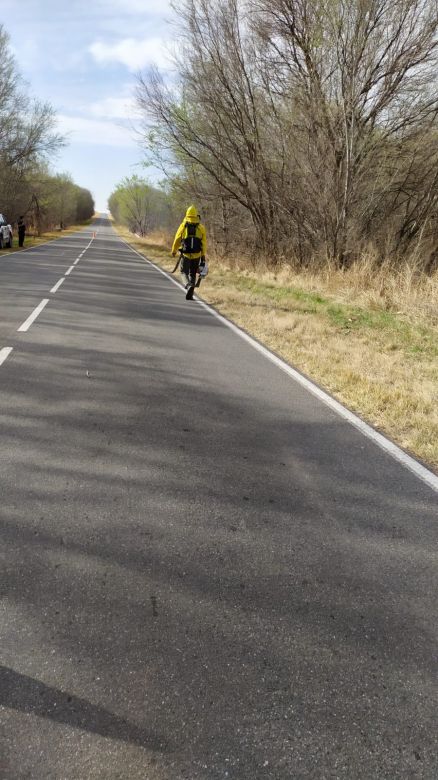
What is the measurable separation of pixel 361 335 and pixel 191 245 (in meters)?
4.93

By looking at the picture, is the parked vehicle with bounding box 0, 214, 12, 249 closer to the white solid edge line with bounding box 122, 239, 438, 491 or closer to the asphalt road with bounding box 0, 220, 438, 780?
the white solid edge line with bounding box 122, 239, 438, 491

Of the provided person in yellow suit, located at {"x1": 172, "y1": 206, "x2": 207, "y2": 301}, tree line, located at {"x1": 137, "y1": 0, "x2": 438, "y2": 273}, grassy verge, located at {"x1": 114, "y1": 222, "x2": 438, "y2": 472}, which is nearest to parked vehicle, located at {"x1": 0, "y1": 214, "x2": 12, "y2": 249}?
tree line, located at {"x1": 137, "y1": 0, "x2": 438, "y2": 273}

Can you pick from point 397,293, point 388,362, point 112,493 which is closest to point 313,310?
point 397,293

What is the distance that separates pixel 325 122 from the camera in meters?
16.4

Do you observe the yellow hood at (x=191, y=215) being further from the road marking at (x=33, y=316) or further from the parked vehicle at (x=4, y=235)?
the parked vehicle at (x=4, y=235)

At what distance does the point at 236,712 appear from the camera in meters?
1.88

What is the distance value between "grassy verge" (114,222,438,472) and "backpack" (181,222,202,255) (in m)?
1.36

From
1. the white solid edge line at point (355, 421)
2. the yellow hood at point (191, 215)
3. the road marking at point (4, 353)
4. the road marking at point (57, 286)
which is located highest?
the yellow hood at point (191, 215)

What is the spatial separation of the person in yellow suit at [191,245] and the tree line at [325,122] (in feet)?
19.2

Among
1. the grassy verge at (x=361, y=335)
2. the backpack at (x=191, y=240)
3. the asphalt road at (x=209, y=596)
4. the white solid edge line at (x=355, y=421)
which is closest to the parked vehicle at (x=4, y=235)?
the grassy verge at (x=361, y=335)

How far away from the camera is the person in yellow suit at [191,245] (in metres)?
12.0

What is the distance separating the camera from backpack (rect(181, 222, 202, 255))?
12.2 m

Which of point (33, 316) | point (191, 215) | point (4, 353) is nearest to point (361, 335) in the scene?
point (191, 215)

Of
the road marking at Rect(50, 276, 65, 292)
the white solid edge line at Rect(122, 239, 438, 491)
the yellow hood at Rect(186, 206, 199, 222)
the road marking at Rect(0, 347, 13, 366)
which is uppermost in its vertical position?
the yellow hood at Rect(186, 206, 199, 222)
